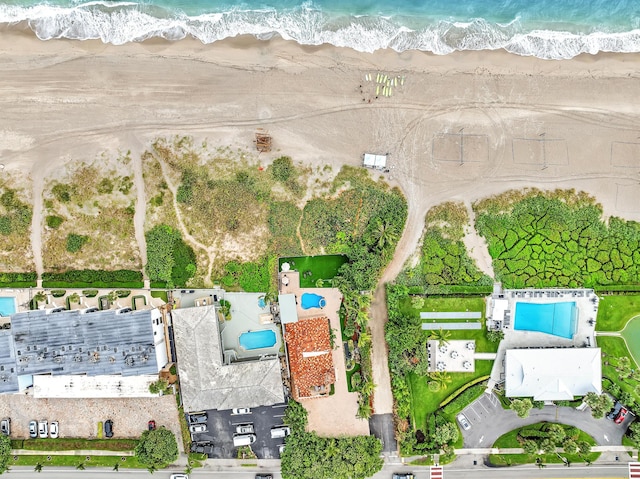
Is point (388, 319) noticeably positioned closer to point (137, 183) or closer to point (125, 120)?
point (137, 183)

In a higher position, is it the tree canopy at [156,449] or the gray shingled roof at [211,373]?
the gray shingled roof at [211,373]

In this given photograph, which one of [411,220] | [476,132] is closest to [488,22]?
[476,132]

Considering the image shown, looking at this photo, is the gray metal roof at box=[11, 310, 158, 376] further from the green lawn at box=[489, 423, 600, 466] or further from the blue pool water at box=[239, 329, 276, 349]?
the green lawn at box=[489, 423, 600, 466]

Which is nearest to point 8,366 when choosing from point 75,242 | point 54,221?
point 75,242

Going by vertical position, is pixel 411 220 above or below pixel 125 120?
below

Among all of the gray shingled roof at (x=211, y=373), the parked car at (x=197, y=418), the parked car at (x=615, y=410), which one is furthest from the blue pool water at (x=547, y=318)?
the parked car at (x=197, y=418)

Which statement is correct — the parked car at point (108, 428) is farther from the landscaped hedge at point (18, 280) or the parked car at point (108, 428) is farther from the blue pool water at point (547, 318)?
the blue pool water at point (547, 318)

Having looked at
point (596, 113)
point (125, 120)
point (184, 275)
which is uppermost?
point (125, 120)
